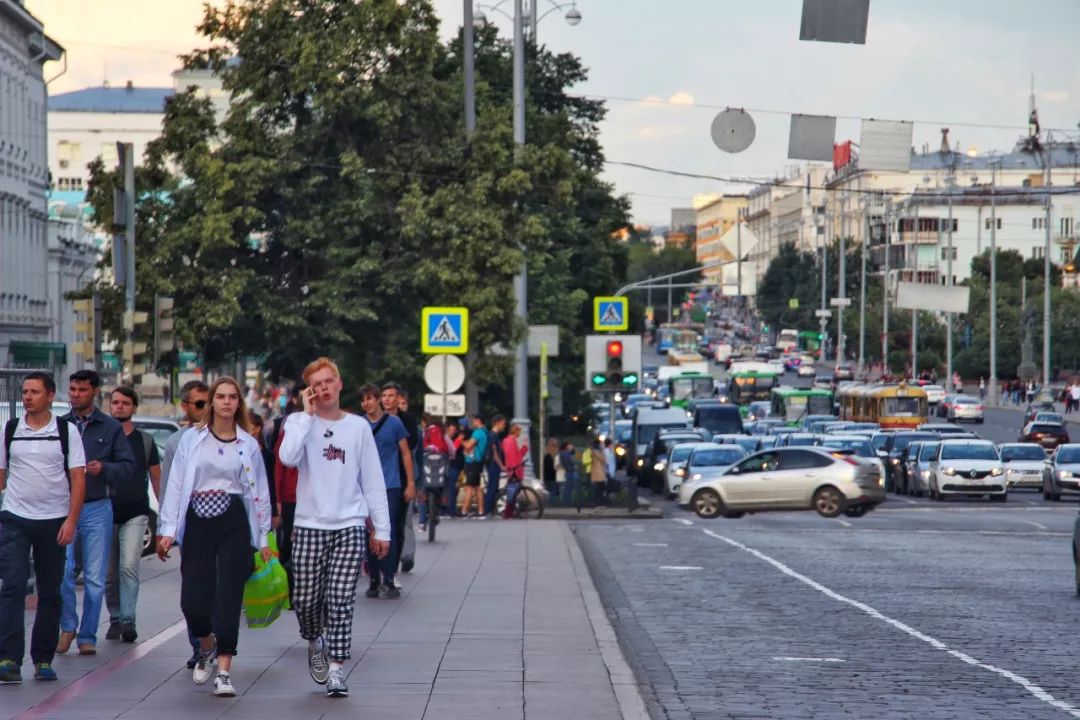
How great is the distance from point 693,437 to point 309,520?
5077 centimetres

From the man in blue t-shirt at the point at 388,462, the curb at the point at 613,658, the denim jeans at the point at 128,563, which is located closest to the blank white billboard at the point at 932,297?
the curb at the point at 613,658

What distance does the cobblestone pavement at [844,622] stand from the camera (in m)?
12.2

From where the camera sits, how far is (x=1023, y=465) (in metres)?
56.6

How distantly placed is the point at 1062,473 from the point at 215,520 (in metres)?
41.8

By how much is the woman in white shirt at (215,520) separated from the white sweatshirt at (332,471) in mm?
365

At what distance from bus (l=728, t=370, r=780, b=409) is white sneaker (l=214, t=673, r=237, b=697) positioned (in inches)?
3860

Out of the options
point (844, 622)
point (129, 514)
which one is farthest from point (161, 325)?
point (129, 514)

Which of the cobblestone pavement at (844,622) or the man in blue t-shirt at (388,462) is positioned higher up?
the man in blue t-shirt at (388,462)

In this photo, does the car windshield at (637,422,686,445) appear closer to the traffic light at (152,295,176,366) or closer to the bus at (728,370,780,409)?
the traffic light at (152,295,176,366)

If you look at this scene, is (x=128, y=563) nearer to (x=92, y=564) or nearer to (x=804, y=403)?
(x=92, y=564)


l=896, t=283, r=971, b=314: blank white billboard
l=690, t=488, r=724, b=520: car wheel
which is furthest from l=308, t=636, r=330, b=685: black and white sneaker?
l=896, t=283, r=971, b=314: blank white billboard

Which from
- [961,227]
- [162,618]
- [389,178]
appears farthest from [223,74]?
[961,227]

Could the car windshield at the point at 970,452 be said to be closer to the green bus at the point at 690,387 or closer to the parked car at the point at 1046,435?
the parked car at the point at 1046,435

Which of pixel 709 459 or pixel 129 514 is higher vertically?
pixel 129 514
